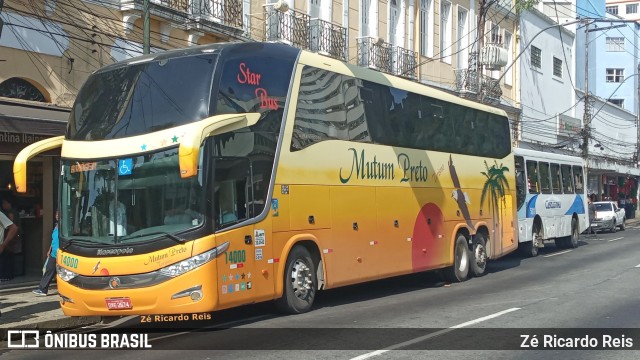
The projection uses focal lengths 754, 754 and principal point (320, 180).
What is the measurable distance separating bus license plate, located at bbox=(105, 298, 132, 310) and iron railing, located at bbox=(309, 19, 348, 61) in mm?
14993

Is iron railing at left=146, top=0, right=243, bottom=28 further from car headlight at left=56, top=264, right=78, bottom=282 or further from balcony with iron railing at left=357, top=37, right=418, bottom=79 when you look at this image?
car headlight at left=56, top=264, right=78, bottom=282

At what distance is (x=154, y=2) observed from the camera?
18047mm

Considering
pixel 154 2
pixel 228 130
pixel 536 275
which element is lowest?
pixel 536 275

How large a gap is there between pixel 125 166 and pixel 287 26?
44.5ft

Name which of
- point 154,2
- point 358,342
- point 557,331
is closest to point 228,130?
point 358,342

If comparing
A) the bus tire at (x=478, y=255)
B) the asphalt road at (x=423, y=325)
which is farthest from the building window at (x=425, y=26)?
the asphalt road at (x=423, y=325)

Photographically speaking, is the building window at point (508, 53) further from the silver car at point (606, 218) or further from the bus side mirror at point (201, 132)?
the bus side mirror at point (201, 132)

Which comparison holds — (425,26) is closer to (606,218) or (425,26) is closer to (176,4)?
(176,4)

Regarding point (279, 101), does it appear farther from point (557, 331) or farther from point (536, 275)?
point (536, 275)

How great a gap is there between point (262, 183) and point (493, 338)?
3.95 m

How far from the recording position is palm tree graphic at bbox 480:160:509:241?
1905cm

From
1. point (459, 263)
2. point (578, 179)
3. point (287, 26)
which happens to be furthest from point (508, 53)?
point (459, 263)

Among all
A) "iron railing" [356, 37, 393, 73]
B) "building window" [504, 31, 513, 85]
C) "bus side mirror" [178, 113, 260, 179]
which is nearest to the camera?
"bus side mirror" [178, 113, 260, 179]

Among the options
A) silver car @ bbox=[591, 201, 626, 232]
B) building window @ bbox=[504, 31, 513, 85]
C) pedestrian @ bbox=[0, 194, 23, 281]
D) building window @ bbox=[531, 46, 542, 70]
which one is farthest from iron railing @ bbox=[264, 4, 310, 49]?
building window @ bbox=[531, 46, 542, 70]
